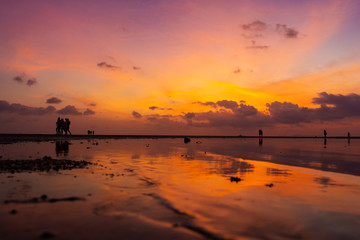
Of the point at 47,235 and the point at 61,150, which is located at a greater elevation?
the point at 61,150

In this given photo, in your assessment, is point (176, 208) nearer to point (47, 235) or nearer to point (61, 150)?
point (47, 235)

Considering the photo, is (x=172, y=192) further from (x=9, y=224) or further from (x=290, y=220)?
(x=9, y=224)

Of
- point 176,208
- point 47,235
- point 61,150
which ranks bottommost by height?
point 176,208

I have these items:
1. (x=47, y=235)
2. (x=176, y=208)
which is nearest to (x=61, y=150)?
(x=176, y=208)

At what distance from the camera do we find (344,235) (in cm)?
805

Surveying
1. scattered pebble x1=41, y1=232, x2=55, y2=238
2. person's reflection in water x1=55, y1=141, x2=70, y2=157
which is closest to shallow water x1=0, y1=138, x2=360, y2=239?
scattered pebble x1=41, y1=232, x2=55, y2=238

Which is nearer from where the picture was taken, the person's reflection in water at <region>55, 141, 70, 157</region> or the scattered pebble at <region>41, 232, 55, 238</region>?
the scattered pebble at <region>41, 232, 55, 238</region>

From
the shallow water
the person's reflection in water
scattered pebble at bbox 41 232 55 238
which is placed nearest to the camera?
scattered pebble at bbox 41 232 55 238

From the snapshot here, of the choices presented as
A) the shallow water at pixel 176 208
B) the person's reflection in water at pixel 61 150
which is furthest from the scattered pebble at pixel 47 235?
the person's reflection in water at pixel 61 150

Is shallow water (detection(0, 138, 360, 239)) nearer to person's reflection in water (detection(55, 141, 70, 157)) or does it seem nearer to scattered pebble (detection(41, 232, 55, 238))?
scattered pebble (detection(41, 232, 55, 238))

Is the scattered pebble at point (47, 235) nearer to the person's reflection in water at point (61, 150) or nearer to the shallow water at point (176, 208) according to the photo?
the shallow water at point (176, 208)

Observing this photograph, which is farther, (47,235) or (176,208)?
(176,208)

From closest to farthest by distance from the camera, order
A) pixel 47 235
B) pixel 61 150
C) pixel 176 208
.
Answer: pixel 47 235, pixel 176 208, pixel 61 150

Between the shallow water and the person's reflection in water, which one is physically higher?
the person's reflection in water
